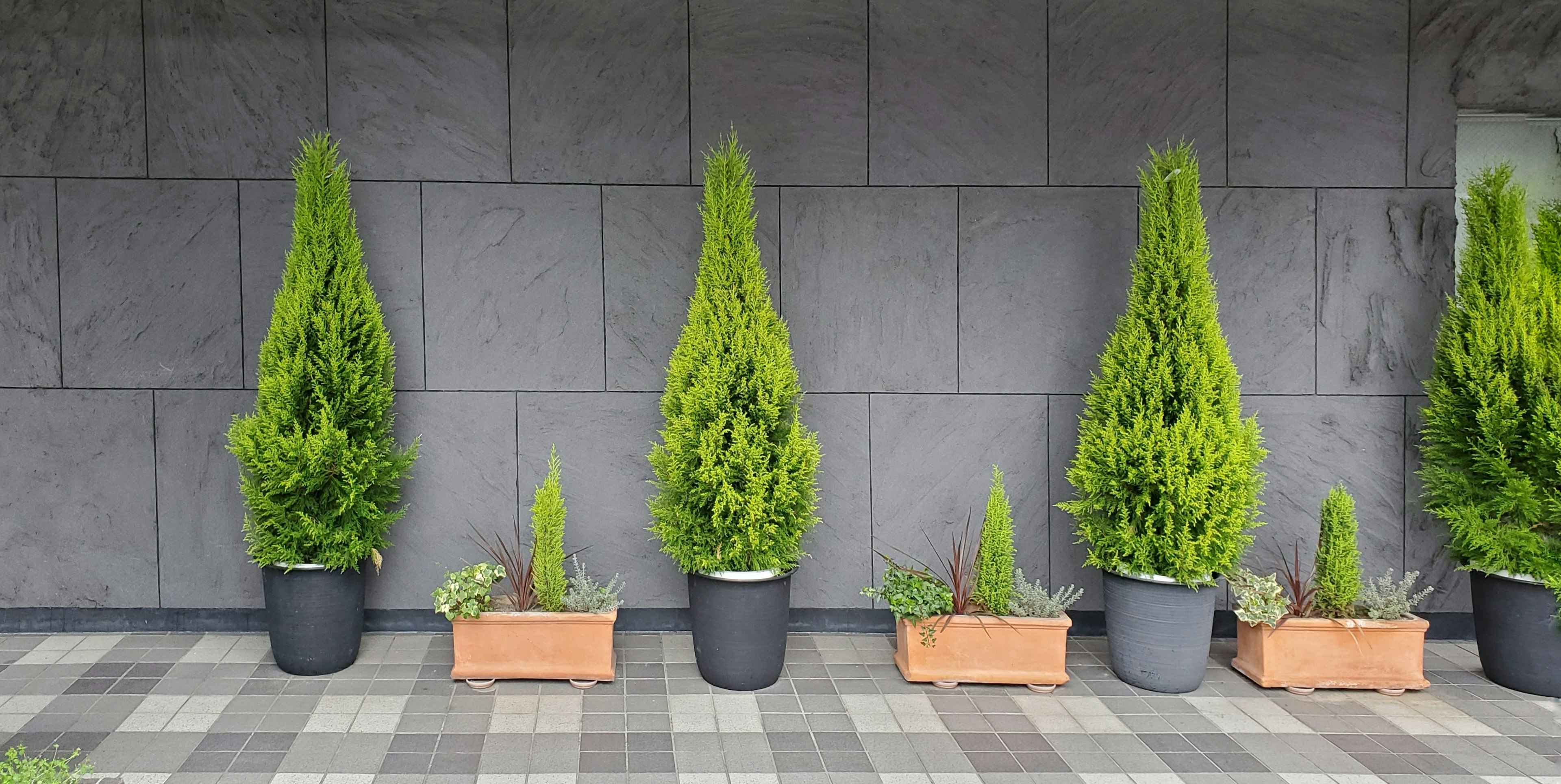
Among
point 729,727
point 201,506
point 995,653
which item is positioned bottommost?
point 729,727

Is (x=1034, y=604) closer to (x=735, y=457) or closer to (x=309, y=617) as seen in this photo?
(x=735, y=457)

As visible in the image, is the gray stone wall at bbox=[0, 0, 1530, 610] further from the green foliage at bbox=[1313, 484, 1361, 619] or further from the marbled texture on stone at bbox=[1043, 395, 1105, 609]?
the green foliage at bbox=[1313, 484, 1361, 619]

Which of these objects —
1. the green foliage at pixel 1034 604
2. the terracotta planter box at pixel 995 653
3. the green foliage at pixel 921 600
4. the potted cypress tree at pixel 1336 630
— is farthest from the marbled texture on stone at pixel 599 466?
the potted cypress tree at pixel 1336 630

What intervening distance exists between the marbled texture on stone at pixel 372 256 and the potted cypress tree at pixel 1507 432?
5804 millimetres

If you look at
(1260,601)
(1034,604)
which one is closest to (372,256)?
(1034,604)

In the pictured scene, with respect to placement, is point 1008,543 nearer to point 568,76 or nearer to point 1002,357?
point 1002,357

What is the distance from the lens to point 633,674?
4301 mm

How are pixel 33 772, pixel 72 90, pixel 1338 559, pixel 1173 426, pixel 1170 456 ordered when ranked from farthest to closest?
pixel 72 90
pixel 1338 559
pixel 1173 426
pixel 1170 456
pixel 33 772

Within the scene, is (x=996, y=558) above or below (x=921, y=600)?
above

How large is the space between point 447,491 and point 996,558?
10.6 feet

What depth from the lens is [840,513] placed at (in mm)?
4992

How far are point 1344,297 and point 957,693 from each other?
135 inches

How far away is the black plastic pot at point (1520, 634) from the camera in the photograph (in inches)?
Answer: 159

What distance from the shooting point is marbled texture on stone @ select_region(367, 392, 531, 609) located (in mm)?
4898
